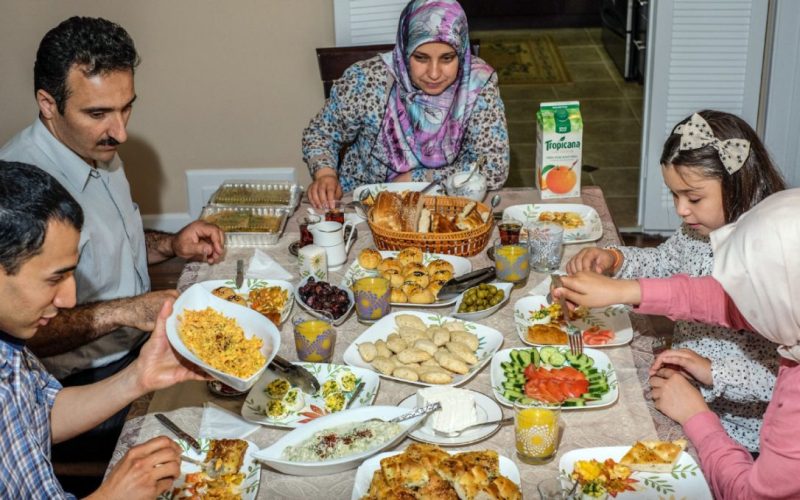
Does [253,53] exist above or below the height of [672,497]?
above

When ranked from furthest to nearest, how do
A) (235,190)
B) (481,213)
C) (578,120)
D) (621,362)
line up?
(235,190)
(578,120)
(481,213)
(621,362)

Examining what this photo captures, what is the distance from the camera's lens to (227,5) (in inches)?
178

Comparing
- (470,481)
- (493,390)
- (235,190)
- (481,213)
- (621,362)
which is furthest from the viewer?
(235,190)

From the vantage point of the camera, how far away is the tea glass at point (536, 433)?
181cm

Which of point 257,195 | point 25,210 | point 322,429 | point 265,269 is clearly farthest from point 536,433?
point 257,195

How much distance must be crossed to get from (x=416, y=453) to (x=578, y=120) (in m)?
1.59

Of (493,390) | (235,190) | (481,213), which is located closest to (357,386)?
(493,390)

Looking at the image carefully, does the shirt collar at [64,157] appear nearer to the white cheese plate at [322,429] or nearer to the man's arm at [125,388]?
the man's arm at [125,388]

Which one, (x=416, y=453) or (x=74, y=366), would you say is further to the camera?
(x=74, y=366)

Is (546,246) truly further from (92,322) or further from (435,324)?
(92,322)

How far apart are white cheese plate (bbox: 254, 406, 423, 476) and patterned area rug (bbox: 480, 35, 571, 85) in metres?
5.95

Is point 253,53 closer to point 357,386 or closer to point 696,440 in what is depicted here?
point 357,386

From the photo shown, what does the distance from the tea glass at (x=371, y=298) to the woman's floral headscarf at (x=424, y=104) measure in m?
1.14

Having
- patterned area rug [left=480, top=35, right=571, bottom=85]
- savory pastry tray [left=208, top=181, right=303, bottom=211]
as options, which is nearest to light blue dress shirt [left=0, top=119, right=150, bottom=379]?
savory pastry tray [left=208, top=181, right=303, bottom=211]
